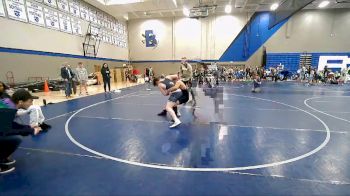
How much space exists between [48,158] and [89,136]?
1136mm

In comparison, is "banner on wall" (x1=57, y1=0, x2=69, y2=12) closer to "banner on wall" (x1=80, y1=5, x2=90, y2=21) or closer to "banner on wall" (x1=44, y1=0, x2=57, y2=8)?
"banner on wall" (x1=44, y1=0, x2=57, y2=8)

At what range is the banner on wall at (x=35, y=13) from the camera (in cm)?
1204

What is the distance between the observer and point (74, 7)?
15.8 metres

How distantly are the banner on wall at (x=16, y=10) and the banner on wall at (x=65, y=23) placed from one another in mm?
2773

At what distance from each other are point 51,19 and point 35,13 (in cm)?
125

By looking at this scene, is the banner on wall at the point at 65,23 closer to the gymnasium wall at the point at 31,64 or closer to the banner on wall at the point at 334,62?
the gymnasium wall at the point at 31,64

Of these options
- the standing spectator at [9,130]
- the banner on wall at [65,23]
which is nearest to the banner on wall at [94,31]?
the banner on wall at [65,23]

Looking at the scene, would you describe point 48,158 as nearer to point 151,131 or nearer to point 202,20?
point 151,131

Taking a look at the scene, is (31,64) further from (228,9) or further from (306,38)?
(306,38)

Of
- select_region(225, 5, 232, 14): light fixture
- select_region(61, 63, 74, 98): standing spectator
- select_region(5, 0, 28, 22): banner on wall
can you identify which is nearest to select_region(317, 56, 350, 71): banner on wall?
select_region(225, 5, 232, 14): light fixture

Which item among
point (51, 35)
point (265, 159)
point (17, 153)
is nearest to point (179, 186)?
point (265, 159)

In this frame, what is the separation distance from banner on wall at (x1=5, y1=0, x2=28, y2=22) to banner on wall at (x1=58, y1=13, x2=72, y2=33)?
2773 millimetres

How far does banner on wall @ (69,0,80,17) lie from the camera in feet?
50.5

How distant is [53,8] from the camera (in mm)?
13695
